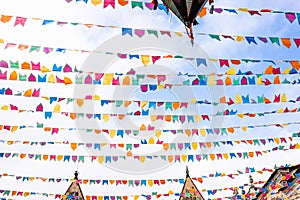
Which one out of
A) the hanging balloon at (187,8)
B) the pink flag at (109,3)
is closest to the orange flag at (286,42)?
the hanging balloon at (187,8)

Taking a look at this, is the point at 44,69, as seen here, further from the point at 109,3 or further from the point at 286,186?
the point at 286,186

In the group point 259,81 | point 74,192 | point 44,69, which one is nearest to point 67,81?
point 44,69

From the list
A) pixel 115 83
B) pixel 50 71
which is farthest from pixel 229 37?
pixel 50 71

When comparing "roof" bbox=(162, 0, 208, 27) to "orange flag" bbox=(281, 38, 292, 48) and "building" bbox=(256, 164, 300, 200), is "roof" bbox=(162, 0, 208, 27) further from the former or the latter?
"building" bbox=(256, 164, 300, 200)

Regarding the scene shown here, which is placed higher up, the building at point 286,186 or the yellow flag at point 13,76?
the yellow flag at point 13,76

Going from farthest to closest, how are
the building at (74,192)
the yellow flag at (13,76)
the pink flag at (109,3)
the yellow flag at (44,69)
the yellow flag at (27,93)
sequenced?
the building at (74,192)
the yellow flag at (27,93)
the yellow flag at (13,76)
the yellow flag at (44,69)
the pink flag at (109,3)

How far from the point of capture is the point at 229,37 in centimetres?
751

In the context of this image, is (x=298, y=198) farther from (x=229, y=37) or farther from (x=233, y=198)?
(x=229, y=37)

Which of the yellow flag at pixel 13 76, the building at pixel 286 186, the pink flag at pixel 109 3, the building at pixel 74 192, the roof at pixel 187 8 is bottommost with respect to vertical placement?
the building at pixel 286 186

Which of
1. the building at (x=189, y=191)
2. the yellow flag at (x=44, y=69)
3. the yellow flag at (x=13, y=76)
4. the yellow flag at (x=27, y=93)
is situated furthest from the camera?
the building at (x=189, y=191)

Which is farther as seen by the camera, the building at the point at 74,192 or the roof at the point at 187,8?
the building at the point at 74,192

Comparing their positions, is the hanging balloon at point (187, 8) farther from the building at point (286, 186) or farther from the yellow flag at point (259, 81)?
the building at point (286, 186)

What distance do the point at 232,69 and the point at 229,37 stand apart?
1403 millimetres

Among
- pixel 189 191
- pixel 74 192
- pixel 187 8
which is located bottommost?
pixel 189 191
